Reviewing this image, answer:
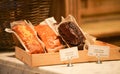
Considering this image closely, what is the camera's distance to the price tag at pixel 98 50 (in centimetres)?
131

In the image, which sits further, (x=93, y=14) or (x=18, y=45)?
(x=93, y=14)

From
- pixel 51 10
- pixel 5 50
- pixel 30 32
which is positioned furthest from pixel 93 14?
pixel 30 32

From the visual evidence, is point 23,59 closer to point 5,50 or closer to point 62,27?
point 62,27

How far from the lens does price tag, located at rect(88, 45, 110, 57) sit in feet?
4.31

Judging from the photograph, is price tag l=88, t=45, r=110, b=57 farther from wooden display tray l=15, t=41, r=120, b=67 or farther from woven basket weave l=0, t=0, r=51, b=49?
woven basket weave l=0, t=0, r=51, b=49

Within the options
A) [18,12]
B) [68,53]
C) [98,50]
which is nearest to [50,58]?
[68,53]

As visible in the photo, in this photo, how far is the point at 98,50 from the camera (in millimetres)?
1318

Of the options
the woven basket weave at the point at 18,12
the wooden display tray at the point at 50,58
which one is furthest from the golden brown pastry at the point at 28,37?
the woven basket weave at the point at 18,12

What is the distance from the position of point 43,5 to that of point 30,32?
305mm

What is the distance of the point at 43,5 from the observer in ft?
5.49

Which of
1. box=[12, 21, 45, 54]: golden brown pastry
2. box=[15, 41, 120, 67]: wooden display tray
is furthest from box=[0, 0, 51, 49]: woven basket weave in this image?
Result: box=[15, 41, 120, 67]: wooden display tray

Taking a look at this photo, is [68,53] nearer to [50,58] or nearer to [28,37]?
[50,58]

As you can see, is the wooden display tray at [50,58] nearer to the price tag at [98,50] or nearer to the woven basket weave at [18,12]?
the price tag at [98,50]

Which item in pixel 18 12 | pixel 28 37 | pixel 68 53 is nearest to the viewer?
pixel 68 53
